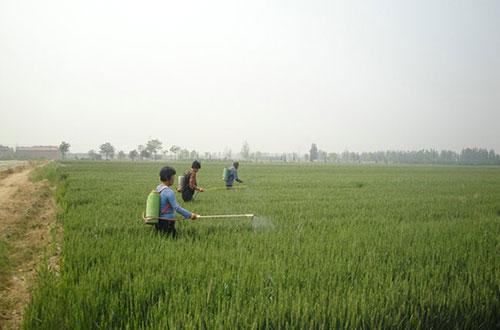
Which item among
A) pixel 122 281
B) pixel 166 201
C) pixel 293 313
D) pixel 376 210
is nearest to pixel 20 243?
pixel 166 201

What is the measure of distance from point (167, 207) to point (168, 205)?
5cm

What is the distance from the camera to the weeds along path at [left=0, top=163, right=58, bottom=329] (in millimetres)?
3656

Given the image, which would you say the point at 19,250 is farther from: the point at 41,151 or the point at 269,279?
the point at 41,151

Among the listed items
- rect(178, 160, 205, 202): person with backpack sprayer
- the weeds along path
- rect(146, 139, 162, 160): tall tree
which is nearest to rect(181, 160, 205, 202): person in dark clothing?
rect(178, 160, 205, 202): person with backpack sprayer

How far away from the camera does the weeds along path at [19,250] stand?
3.66m

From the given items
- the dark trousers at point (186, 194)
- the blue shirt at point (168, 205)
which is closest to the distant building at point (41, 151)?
the dark trousers at point (186, 194)

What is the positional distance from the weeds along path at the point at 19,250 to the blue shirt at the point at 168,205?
73.6 inches

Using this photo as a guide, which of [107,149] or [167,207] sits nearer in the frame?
[167,207]

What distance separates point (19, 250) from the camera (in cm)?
588

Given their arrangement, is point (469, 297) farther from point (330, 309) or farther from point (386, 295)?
point (330, 309)

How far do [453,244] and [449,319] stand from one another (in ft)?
10.4

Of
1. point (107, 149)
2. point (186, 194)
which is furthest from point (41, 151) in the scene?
point (186, 194)

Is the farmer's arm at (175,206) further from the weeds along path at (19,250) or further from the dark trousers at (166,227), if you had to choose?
the weeds along path at (19,250)

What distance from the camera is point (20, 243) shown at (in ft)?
21.0
